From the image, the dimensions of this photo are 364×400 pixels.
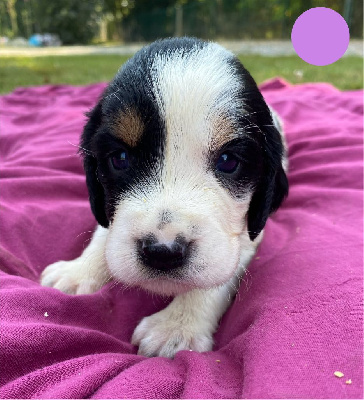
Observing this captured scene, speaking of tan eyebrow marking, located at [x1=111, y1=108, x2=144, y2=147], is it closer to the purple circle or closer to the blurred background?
the purple circle

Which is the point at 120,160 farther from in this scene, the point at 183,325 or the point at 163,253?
the point at 183,325

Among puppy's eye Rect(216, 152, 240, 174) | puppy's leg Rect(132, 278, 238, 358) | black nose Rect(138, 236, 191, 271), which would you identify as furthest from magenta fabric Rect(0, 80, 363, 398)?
puppy's eye Rect(216, 152, 240, 174)

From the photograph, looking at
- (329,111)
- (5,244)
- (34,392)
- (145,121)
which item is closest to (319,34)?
(145,121)

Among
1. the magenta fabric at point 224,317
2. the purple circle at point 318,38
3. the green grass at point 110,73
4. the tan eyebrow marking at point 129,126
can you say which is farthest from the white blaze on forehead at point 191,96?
the green grass at point 110,73

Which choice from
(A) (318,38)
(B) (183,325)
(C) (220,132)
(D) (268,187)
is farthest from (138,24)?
(B) (183,325)

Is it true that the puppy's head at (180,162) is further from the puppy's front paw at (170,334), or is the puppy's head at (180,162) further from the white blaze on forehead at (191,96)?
the puppy's front paw at (170,334)
